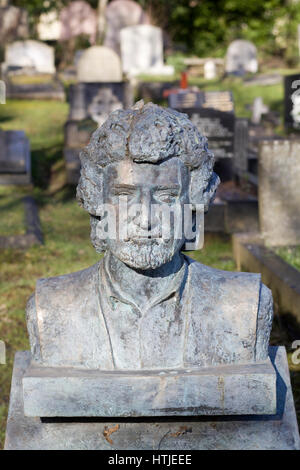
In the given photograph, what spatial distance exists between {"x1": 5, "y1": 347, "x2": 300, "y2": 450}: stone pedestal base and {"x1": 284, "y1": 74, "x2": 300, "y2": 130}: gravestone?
1095cm

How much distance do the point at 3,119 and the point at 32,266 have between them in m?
9.75

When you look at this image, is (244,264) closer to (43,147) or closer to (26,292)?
(26,292)

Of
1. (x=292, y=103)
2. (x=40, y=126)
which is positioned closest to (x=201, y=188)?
(x=292, y=103)

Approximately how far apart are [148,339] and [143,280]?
0.78 feet

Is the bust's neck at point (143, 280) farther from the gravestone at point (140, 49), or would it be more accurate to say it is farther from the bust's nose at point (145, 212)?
the gravestone at point (140, 49)

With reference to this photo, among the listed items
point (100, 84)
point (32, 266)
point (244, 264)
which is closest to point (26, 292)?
point (32, 266)

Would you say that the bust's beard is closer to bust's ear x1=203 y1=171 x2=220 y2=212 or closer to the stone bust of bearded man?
the stone bust of bearded man

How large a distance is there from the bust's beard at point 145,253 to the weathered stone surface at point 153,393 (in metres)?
0.44

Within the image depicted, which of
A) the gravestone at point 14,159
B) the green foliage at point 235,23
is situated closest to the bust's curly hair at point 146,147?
the gravestone at point 14,159

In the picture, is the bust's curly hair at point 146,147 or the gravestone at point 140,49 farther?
the gravestone at point 140,49

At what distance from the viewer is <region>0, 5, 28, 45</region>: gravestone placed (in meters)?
25.9

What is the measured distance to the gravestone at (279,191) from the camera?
7.14 m

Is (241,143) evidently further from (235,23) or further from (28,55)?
(235,23)

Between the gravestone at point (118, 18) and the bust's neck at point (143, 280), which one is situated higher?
the gravestone at point (118, 18)
